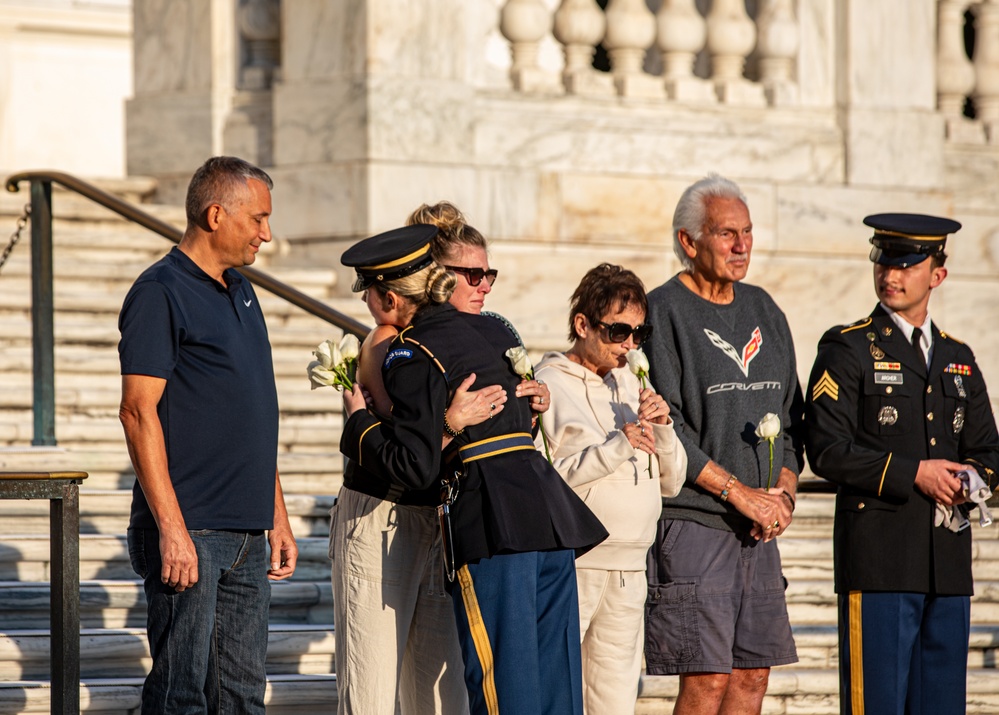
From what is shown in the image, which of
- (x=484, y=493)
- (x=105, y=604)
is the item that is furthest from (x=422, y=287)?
(x=105, y=604)

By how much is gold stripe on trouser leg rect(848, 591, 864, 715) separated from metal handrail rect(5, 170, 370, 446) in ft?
8.34

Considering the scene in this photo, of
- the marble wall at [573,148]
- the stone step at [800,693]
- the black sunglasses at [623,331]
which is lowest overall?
the stone step at [800,693]

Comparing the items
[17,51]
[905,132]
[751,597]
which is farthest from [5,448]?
[17,51]

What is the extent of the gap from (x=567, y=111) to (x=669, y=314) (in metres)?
4.69

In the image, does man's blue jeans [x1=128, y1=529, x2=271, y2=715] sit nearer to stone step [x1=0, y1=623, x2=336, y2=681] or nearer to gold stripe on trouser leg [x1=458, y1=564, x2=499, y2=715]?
gold stripe on trouser leg [x1=458, y1=564, x2=499, y2=715]

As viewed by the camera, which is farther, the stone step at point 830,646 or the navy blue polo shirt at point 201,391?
the stone step at point 830,646

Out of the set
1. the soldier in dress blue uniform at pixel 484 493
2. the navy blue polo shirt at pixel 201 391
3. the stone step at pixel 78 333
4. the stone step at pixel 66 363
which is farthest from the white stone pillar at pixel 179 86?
the soldier in dress blue uniform at pixel 484 493

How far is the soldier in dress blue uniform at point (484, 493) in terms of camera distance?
4824 mm

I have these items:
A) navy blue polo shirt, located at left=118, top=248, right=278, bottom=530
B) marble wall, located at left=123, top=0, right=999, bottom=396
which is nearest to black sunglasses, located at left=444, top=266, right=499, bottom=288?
navy blue polo shirt, located at left=118, top=248, right=278, bottom=530

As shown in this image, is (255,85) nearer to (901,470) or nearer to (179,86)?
(179,86)

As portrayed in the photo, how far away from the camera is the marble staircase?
6234 mm

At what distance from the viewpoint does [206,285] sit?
500 centimetres

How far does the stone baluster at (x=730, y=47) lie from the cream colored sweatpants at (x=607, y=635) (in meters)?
5.89

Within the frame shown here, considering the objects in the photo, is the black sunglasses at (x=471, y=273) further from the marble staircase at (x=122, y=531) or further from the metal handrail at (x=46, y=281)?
the metal handrail at (x=46, y=281)
